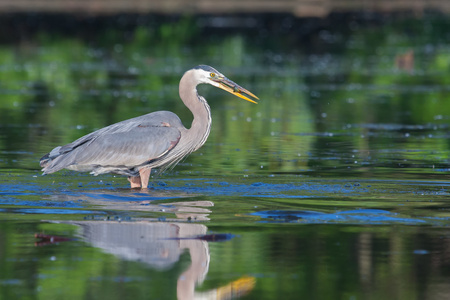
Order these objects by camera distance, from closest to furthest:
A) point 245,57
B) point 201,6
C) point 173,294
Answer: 1. point 173,294
2. point 245,57
3. point 201,6

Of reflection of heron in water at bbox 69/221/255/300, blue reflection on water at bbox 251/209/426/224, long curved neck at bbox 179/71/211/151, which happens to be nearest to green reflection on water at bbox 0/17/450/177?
long curved neck at bbox 179/71/211/151

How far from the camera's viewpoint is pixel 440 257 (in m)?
7.83

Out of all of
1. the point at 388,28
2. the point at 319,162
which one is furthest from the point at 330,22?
the point at 319,162

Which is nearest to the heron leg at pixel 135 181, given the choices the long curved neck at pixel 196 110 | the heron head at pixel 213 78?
the long curved neck at pixel 196 110

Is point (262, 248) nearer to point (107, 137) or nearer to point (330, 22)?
point (107, 137)

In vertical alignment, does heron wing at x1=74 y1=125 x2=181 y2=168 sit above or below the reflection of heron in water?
above

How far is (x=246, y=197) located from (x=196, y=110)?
144 cm

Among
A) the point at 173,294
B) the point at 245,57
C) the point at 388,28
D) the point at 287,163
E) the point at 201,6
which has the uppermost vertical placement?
the point at 201,6

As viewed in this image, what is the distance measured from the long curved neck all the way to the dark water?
0.54 meters

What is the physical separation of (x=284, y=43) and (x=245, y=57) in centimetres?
833

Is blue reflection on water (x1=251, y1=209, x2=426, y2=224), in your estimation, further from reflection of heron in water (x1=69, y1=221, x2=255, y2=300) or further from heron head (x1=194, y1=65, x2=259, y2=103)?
heron head (x1=194, y1=65, x2=259, y2=103)

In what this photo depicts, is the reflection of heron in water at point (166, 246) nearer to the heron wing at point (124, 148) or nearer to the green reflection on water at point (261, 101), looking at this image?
the heron wing at point (124, 148)

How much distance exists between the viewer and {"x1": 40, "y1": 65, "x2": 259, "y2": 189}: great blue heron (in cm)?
1112

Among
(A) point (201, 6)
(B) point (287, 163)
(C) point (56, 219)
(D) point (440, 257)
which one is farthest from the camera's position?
(A) point (201, 6)
